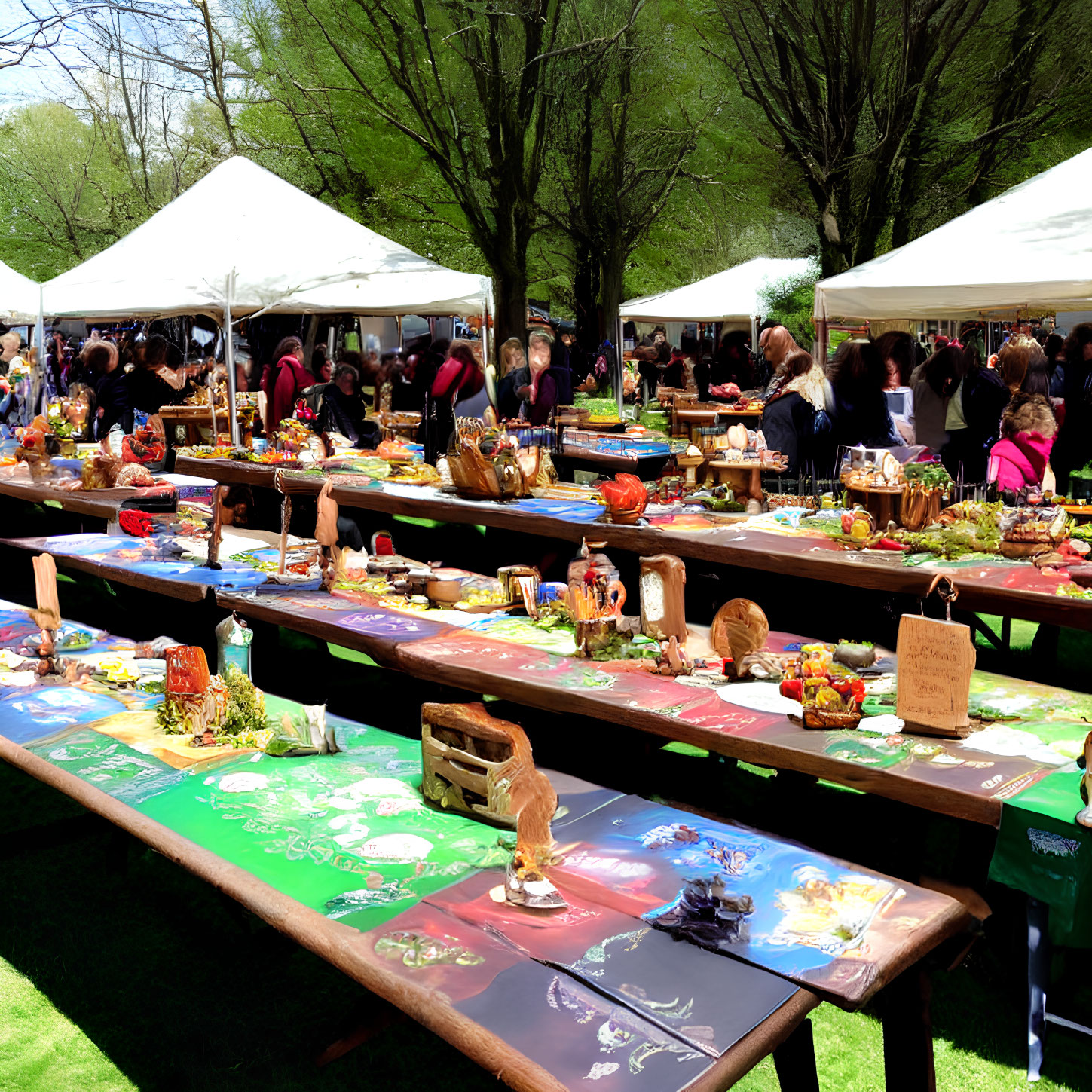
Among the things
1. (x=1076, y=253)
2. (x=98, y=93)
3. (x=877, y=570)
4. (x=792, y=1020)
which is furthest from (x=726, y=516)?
(x=98, y=93)

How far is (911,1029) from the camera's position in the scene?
2.40m

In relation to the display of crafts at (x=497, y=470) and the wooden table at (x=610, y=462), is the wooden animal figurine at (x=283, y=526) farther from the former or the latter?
the wooden table at (x=610, y=462)

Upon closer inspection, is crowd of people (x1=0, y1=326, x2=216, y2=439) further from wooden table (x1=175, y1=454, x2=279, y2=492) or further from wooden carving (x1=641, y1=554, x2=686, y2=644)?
wooden carving (x1=641, y1=554, x2=686, y2=644)

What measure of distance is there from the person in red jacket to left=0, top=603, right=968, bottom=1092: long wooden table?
6.37m

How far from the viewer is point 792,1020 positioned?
214cm

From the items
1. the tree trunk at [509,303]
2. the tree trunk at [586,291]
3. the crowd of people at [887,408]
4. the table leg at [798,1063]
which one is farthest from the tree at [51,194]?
the table leg at [798,1063]

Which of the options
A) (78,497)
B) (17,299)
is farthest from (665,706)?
(17,299)

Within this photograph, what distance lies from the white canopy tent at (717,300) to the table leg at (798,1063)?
13.7 metres

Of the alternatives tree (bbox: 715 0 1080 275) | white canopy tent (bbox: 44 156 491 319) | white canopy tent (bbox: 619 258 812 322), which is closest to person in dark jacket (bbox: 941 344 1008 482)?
white canopy tent (bbox: 44 156 491 319)

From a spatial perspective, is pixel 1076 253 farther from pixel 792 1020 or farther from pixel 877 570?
pixel 792 1020

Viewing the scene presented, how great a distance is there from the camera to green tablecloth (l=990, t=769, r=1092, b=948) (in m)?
2.78

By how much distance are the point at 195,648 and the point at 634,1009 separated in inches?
86.9

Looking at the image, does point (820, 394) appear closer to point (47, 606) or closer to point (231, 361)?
point (231, 361)

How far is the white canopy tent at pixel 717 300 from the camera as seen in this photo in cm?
1595
